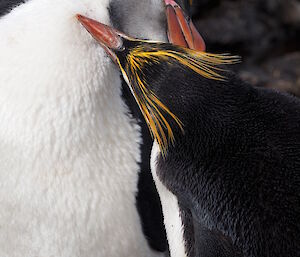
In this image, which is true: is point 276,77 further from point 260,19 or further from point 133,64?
point 133,64

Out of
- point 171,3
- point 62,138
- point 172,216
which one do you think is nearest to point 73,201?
point 62,138

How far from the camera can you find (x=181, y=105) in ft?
4.93

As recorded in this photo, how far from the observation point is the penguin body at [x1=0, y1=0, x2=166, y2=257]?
1.81 m

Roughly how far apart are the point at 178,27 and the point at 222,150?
20.9 inches

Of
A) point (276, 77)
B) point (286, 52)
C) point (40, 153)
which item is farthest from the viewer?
point (286, 52)

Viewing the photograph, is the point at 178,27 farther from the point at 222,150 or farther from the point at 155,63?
the point at 222,150

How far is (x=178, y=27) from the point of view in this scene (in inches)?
75.7

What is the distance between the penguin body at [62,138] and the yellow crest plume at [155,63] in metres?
0.25

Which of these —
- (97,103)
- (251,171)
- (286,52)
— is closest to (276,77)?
(286,52)

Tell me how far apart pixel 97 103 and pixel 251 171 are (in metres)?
0.52

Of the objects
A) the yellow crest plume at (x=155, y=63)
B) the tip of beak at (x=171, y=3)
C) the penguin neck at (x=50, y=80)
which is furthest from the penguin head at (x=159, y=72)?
the tip of beak at (x=171, y=3)

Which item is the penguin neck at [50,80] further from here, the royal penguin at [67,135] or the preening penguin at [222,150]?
the preening penguin at [222,150]

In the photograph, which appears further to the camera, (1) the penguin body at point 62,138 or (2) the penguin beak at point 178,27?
(2) the penguin beak at point 178,27

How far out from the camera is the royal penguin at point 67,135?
71.1 inches
